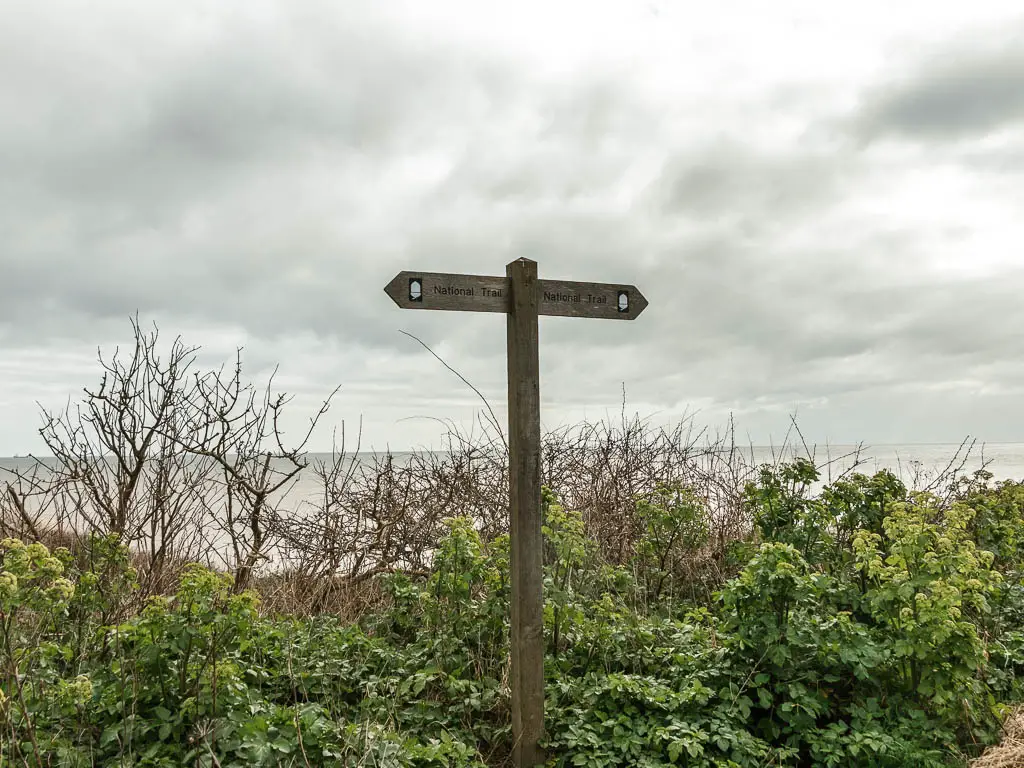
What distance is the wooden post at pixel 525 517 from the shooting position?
418 centimetres

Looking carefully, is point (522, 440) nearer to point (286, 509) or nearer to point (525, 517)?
point (525, 517)

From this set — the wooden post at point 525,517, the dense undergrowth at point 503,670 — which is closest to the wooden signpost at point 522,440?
the wooden post at point 525,517

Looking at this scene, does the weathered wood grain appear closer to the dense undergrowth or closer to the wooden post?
the wooden post

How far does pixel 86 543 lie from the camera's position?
5738mm

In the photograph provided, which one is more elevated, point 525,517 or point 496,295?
point 496,295

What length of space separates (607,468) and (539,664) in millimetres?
4432

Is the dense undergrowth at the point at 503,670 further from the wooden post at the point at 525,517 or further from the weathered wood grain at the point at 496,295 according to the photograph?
the weathered wood grain at the point at 496,295

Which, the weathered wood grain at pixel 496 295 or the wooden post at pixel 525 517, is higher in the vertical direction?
the weathered wood grain at pixel 496 295

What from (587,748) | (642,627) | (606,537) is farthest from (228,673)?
(606,537)

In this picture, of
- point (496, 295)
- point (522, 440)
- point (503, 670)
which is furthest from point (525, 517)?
point (496, 295)

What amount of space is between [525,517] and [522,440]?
18.0 inches

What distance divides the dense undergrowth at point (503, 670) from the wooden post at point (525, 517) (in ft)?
0.59

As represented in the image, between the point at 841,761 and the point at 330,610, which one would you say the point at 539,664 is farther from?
the point at 330,610

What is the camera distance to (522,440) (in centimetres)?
429
